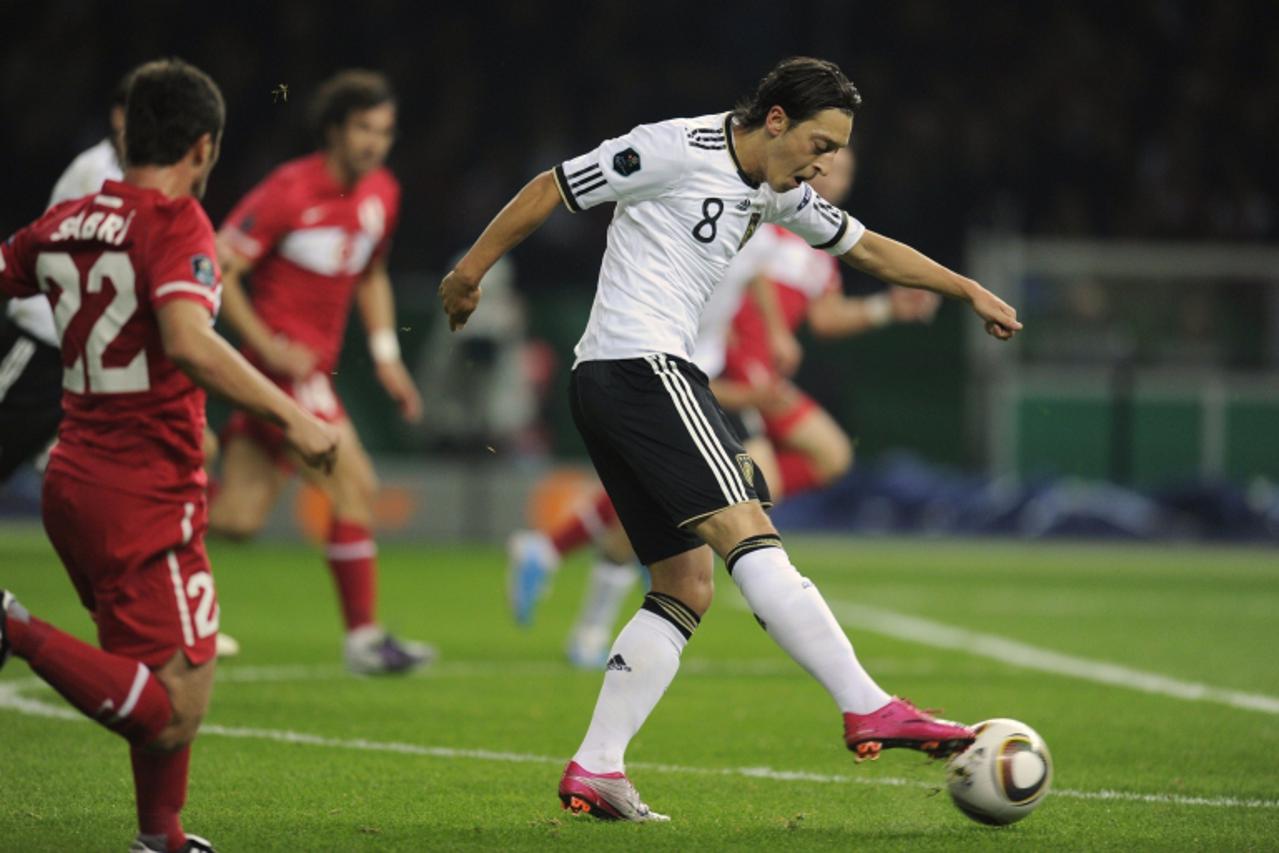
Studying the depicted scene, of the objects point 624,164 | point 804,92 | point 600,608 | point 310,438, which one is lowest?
point 600,608

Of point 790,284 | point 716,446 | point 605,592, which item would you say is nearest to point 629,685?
point 716,446

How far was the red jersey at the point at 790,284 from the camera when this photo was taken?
10.2 meters

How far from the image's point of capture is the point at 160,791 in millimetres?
4223

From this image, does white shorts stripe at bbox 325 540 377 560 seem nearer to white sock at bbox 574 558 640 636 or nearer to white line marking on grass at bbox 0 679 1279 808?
white sock at bbox 574 558 640 636

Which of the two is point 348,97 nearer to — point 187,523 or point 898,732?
point 187,523

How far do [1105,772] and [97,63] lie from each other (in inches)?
642

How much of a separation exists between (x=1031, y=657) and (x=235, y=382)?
6159mm

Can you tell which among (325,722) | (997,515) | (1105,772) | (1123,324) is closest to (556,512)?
(997,515)

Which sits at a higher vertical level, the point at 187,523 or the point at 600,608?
the point at 187,523

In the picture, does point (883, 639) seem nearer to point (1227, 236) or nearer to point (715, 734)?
point (715, 734)

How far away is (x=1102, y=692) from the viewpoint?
7992 mm

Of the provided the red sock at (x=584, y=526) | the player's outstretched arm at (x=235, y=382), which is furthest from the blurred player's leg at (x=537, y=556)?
the player's outstretched arm at (x=235, y=382)

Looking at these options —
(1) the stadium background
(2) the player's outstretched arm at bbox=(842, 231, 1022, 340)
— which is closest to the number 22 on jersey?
(2) the player's outstretched arm at bbox=(842, 231, 1022, 340)

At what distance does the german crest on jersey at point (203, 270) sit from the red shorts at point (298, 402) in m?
4.12
